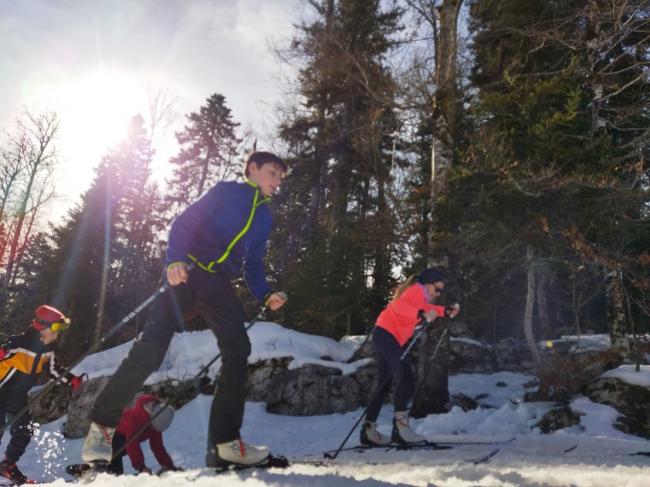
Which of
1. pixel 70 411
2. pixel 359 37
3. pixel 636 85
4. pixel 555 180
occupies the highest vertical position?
pixel 359 37

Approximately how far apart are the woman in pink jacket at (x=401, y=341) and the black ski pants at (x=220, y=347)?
256cm

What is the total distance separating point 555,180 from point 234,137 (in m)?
25.3

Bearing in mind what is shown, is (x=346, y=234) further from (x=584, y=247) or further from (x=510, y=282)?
(x=510, y=282)

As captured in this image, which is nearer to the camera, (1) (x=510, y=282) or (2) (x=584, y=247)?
(2) (x=584, y=247)

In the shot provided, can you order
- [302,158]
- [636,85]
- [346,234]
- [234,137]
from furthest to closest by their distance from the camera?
[234,137], [302,158], [346,234], [636,85]

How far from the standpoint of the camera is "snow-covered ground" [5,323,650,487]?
7.69 ft

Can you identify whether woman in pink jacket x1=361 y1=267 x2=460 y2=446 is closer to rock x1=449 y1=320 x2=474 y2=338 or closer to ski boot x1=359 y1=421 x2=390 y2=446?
ski boot x1=359 y1=421 x2=390 y2=446

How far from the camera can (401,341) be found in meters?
5.16

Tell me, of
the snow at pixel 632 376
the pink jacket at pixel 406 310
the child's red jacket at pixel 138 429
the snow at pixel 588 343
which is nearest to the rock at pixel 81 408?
the child's red jacket at pixel 138 429

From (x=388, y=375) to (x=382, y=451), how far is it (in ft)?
2.52

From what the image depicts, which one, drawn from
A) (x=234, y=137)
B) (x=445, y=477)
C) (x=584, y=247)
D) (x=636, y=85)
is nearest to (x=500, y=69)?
(x=636, y=85)

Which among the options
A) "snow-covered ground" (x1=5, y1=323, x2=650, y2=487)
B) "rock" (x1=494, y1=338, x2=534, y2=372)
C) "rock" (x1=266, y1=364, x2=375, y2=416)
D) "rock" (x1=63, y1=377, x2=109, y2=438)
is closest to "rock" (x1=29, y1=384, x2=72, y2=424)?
"snow-covered ground" (x1=5, y1=323, x2=650, y2=487)

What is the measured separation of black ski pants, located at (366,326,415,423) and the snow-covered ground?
64 centimetres

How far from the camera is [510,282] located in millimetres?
18250
